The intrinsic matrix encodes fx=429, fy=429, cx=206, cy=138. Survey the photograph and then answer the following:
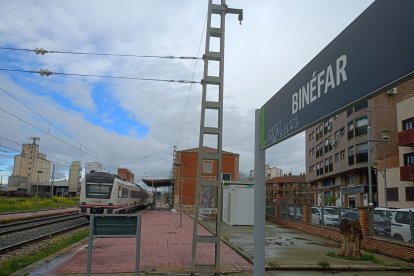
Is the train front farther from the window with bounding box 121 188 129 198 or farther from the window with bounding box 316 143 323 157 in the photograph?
the window with bounding box 316 143 323 157

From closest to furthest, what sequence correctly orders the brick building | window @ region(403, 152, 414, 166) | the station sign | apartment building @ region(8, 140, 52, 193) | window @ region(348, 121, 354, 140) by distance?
the station sign
window @ region(403, 152, 414, 166)
window @ region(348, 121, 354, 140)
the brick building
apartment building @ region(8, 140, 52, 193)

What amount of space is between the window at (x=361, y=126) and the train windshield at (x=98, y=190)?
3683 centimetres

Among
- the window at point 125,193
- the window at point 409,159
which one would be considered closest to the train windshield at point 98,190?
the window at point 125,193

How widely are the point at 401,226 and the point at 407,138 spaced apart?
102 feet

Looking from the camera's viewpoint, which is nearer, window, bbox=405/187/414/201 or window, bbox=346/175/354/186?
window, bbox=405/187/414/201

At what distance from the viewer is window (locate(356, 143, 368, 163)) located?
5258cm

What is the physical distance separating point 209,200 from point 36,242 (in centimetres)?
1150

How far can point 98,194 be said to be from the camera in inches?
1059

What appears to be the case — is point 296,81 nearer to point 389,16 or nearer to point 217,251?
point 389,16

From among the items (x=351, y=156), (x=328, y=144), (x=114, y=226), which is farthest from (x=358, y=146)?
(x=114, y=226)

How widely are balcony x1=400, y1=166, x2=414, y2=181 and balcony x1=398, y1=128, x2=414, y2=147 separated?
2.29 metres

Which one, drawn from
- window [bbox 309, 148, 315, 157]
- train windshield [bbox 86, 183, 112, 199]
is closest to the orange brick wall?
train windshield [bbox 86, 183, 112, 199]

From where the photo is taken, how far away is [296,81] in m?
4.89

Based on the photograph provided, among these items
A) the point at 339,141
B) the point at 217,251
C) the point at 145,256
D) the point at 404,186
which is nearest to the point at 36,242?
the point at 145,256
